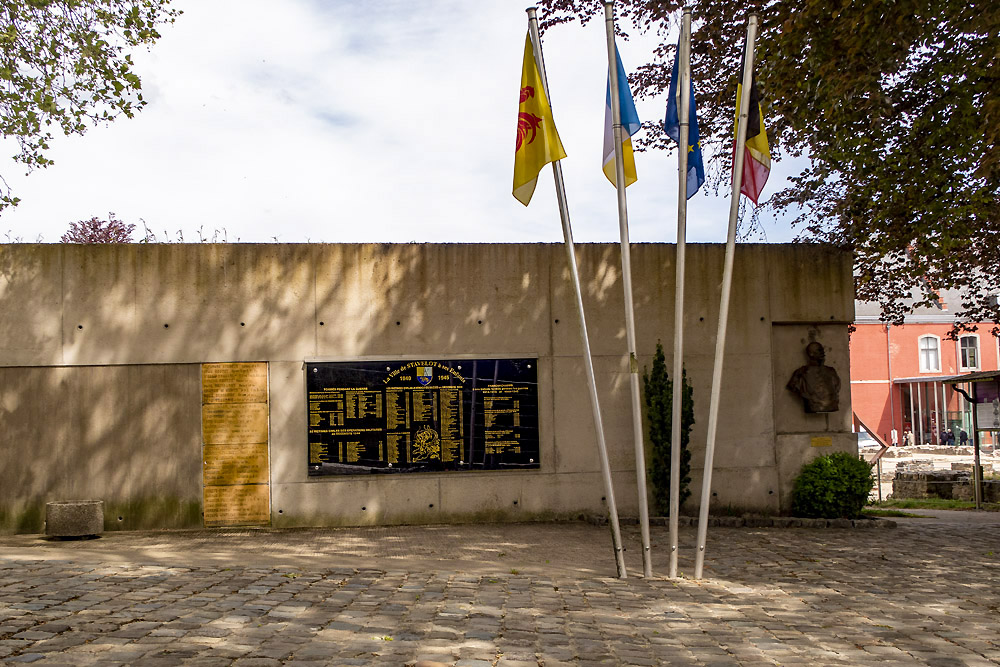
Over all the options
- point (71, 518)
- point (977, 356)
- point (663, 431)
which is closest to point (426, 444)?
point (663, 431)

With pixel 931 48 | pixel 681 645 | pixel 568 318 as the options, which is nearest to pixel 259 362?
pixel 568 318

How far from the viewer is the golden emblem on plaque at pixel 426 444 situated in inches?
469

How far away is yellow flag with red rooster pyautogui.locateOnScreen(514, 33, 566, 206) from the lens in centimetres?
843

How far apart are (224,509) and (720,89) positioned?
9.58 meters

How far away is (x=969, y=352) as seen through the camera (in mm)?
45781

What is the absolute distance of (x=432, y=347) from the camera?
12117 mm

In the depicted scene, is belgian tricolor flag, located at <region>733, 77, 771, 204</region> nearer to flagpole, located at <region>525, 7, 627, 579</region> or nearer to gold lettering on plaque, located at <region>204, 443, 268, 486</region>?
flagpole, located at <region>525, 7, 627, 579</region>

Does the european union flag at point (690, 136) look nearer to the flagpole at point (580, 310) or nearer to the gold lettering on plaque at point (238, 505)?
the flagpole at point (580, 310)

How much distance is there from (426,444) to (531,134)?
495cm

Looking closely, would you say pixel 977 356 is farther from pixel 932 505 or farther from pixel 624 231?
pixel 624 231

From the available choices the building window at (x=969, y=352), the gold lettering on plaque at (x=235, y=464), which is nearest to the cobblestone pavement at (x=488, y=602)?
the gold lettering on plaque at (x=235, y=464)

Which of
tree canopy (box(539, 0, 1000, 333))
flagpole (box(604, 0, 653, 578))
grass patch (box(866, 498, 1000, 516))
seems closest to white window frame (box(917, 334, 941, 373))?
grass patch (box(866, 498, 1000, 516))

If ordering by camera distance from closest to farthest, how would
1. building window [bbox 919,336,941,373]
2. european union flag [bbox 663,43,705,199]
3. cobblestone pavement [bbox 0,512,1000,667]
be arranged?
1. cobblestone pavement [bbox 0,512,1000,667]
2. european union flag [bbox 663,43,705,199]
3. building window [bbox 919,336,941,373]

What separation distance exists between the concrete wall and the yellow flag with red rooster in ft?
12.8
